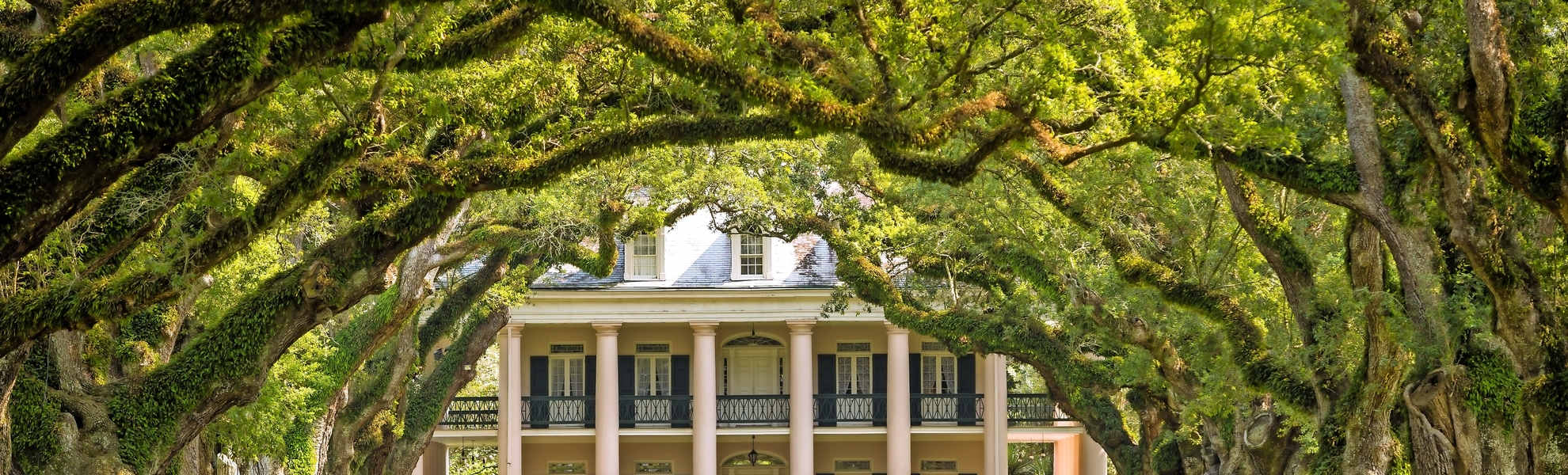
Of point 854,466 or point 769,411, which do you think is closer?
point 769,411

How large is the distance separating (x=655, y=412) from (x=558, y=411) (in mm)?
2009

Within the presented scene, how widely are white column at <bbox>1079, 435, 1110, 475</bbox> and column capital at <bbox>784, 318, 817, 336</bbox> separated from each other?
610 cm

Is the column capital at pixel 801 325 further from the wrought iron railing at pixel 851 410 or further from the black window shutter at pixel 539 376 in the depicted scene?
the black window shutter at pixel 539 376

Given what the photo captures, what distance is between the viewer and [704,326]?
106 ft

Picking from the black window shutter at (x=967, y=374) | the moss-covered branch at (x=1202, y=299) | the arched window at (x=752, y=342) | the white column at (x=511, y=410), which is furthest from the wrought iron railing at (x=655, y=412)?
the moss-covered branch at (x=1202, y=299)

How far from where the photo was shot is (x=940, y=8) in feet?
34.9

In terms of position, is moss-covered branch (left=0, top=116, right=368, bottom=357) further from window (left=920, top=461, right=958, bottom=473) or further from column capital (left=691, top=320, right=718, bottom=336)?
window (left=920, top=461, right=958, bottom=473)

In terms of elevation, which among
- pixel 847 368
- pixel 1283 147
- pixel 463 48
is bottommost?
pixel 847 368

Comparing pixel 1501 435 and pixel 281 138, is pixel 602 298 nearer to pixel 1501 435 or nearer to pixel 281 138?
pixel 281 138

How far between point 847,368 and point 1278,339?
1813 centimetres

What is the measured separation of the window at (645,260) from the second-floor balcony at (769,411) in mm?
2564

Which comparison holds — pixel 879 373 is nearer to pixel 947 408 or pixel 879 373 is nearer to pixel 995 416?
pixel 947 408

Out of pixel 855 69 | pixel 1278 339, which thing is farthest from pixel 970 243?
pixel 855 69

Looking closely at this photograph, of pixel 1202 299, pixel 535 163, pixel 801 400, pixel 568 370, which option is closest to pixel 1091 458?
pixel 801 400
